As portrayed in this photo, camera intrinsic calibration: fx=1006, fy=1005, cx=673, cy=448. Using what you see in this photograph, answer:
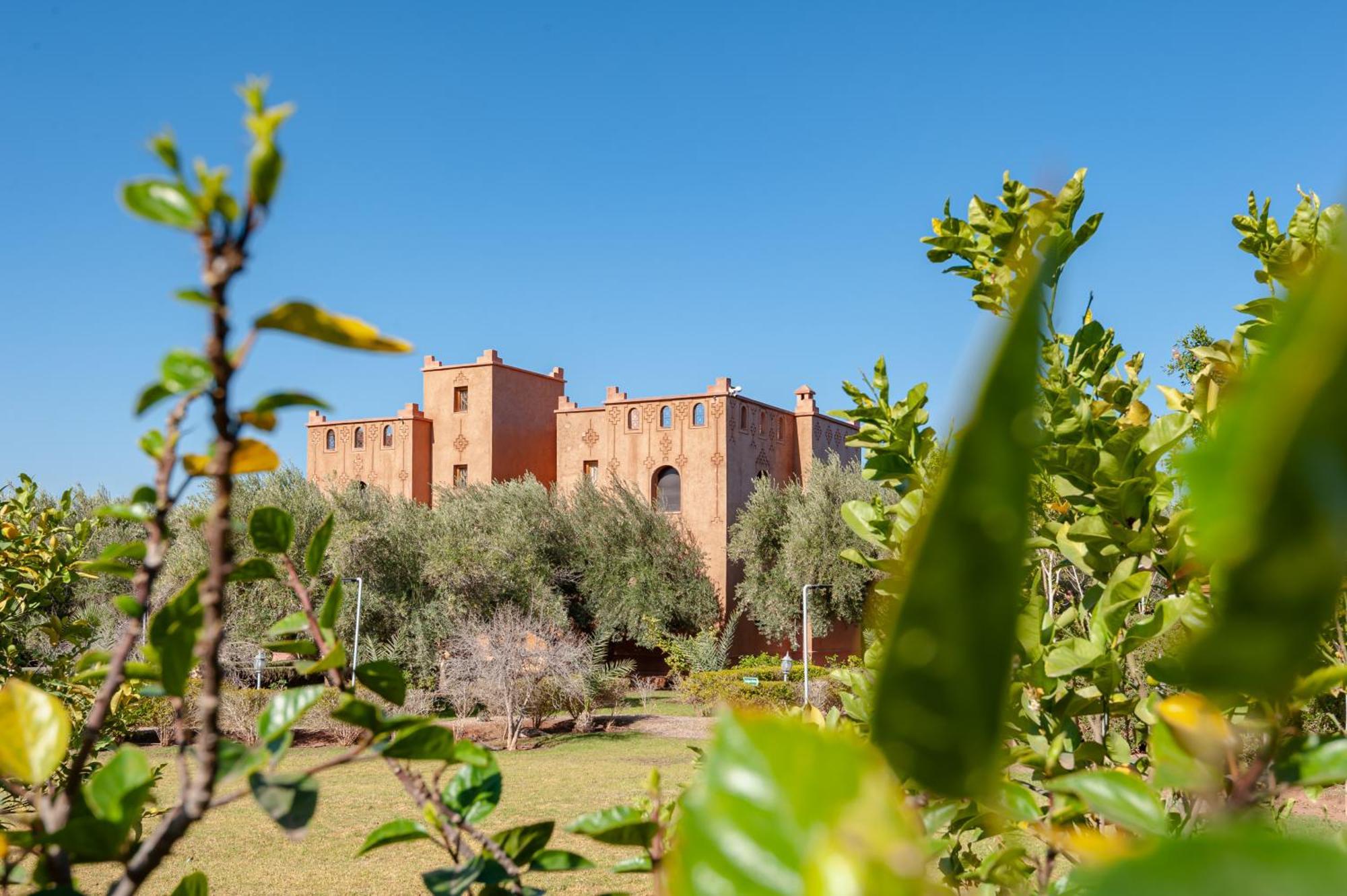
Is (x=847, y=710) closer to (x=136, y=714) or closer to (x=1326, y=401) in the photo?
(x=1326, y=401)

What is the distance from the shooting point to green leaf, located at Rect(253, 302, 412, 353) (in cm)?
45

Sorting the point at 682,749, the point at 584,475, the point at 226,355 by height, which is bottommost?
the point at 682,749

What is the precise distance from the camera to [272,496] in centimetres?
1855

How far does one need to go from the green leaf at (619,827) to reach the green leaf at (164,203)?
0.43 m

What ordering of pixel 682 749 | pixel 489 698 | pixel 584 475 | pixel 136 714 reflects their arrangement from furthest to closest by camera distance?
Result: pixel 584 475
pixel 489 698
pixel 682 749
pixel 136 714

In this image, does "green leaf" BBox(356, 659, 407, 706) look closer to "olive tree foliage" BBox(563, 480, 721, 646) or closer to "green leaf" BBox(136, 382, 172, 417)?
"green leaf" BBox(136, 382, 172, 417)

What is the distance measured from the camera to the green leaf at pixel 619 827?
0.66 m

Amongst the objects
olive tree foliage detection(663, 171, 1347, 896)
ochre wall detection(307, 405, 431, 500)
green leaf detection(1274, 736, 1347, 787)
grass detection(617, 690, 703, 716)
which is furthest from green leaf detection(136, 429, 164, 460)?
ochre wall detection(307, 405, 431, 500)

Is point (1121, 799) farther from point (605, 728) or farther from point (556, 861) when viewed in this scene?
point (605, 728)

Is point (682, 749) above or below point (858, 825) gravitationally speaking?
below

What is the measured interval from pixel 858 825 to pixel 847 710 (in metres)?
1.30

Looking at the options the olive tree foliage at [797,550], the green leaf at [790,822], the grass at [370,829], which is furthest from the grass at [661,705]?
the green leaf at [790,822]

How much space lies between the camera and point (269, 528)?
701mm

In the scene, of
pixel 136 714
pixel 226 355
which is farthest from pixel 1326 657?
pixel 136 714
